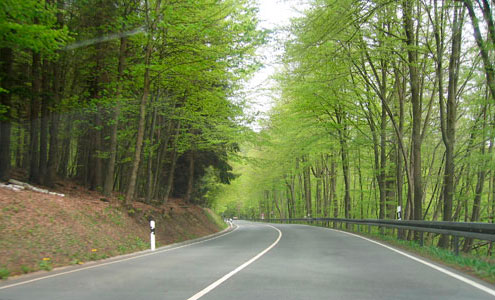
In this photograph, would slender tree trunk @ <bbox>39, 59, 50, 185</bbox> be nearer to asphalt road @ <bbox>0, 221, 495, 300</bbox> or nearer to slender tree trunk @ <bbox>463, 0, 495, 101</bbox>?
asphalt road @ <bbox>0, 221, 495, 300</bbox>

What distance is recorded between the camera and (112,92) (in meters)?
17.8

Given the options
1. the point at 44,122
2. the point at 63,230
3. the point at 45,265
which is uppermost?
the point at 44,122

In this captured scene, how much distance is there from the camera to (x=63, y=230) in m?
10.3

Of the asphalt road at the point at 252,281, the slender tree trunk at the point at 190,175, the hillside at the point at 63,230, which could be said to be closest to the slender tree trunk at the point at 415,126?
the asphalt road at the point at 252,281

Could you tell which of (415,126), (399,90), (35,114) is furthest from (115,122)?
(399,90)

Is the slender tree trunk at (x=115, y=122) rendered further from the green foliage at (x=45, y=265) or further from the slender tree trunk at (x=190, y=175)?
the slender tree trunk at (x=190, y=175)

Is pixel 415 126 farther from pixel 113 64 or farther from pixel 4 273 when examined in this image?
pixel 4 273

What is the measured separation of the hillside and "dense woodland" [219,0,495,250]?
805 centimetres

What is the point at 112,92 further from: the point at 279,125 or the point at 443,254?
the point at 443,254

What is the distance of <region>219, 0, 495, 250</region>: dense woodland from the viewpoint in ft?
36.6

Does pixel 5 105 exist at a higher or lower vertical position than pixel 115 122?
higher

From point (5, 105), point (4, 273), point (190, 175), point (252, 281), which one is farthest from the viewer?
point (190, 175)

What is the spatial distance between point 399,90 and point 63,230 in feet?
48.9

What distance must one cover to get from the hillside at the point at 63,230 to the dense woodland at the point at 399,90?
26.4ft
